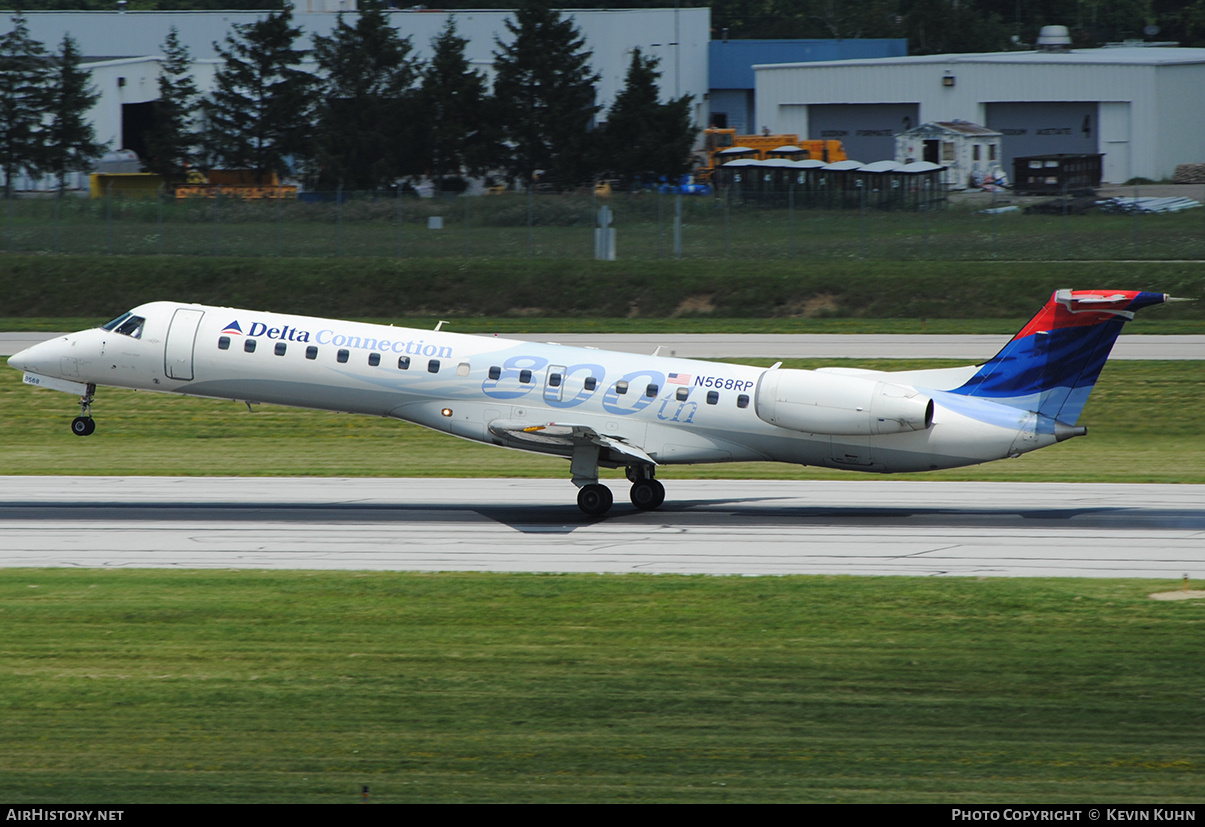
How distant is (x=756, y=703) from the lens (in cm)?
1462

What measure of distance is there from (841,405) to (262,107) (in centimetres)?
5989

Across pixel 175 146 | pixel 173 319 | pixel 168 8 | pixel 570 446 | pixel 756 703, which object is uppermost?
pixel 168 8

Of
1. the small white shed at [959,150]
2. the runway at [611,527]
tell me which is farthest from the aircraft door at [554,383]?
the small white shed at [959,150]

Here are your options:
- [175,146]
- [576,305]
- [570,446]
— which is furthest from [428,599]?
[175,146]

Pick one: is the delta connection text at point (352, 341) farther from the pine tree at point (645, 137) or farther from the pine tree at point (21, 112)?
the pine tree at point (21, 112)

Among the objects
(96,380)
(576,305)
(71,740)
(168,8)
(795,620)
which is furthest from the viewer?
(168,8)

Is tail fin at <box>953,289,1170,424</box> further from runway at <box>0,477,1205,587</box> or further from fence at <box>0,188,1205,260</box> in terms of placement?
fence at <box>0,188,1205,260</box>

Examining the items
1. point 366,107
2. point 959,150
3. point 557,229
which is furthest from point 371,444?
point 959,150

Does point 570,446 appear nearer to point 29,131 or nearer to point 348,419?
point 348,419

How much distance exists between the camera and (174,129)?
7531 cm

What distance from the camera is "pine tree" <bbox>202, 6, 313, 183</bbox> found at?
75.9m
